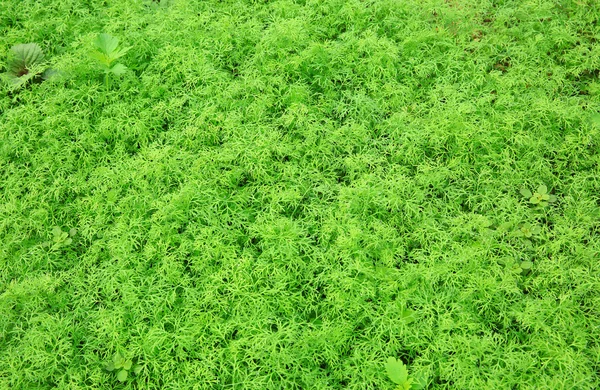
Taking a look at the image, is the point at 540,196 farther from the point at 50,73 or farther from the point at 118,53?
the point at 50,73

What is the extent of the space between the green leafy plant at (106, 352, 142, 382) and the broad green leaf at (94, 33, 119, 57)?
8.16 ft

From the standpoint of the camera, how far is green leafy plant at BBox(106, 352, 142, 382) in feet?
9.42

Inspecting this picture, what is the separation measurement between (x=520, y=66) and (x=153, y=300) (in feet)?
11.3

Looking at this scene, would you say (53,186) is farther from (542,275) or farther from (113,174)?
(542,275)

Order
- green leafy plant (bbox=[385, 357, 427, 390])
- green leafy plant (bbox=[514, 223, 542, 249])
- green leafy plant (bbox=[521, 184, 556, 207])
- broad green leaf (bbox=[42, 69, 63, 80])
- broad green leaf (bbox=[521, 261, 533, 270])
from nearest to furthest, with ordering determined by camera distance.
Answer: green leafy plant (bbox=[385, 357, 427, 390]), broad green leaf (bbox=[521, 261, 533, 270]), green leafy plant (bbox=[514, 223, 542, 249]), green leafy plant (bbox=[521, 184, 556, 207]), broad green leaf (bbox=[42, 69, 63, 80])

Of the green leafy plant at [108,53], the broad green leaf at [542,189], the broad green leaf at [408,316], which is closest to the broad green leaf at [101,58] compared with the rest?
the green leafy plant at [108,53]

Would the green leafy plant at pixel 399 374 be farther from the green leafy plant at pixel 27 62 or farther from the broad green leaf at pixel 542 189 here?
the green leafy plant at pixel 27 62

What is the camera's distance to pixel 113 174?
3.61 m

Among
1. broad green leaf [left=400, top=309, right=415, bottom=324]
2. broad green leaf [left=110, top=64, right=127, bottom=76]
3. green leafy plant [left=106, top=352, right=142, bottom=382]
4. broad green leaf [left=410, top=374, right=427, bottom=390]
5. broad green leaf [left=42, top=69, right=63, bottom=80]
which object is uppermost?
broad green leaf [left=110, top=64, right=127, bottom=76]

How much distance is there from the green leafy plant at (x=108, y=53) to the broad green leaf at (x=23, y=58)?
689mm

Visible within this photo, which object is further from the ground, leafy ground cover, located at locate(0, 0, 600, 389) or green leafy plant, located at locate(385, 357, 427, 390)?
leafy ground cover, located at locate(0, 0, 600, 389)

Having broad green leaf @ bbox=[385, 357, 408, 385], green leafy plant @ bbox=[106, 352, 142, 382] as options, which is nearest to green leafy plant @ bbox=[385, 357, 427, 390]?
broad green leaf @ bbox=[385, 357, 408, 385]

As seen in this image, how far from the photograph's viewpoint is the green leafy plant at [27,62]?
423 centimetres

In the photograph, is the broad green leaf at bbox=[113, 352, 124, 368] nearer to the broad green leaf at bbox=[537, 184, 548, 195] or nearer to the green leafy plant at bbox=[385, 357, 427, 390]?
the green leafy plant at bbox=[385, 357, 427, 390]
